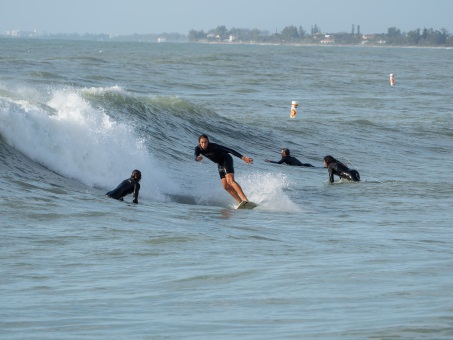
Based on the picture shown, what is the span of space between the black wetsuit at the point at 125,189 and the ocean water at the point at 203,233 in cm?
44

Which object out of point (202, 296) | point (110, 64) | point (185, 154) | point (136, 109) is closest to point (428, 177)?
point (185, 154)

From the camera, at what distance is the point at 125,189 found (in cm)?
1480

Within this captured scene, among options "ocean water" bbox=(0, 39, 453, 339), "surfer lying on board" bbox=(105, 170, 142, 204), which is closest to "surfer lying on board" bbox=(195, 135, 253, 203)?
"ocean water" bbox=(0, 39, 453, 339)

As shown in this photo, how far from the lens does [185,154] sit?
2275cm

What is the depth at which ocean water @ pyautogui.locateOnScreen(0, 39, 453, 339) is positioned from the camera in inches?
303

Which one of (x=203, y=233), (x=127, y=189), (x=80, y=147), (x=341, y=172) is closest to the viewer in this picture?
(x=203, y=233)

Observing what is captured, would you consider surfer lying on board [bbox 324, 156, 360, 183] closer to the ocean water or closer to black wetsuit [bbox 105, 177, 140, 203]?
the ocean water

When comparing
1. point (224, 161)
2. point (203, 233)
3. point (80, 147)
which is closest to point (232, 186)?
point (224, 161)

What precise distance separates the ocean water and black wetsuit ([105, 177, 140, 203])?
44 centimetres

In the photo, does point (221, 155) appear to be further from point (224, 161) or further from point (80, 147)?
point (80, 147)

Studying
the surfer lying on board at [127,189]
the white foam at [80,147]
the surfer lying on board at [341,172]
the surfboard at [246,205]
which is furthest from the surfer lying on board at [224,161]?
the surfer lying on board at [341,172]

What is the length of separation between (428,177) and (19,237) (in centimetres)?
1167

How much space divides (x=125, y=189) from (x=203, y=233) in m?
3.35

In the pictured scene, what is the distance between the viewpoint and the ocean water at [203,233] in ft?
25.2
